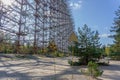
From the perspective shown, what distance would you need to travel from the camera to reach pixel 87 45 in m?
13.0

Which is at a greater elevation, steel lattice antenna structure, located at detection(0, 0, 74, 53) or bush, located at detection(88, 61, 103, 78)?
steel lattice antenna structure, located at detection(0, 0, 74, 53)

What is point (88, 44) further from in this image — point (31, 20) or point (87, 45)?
point (31, 20)

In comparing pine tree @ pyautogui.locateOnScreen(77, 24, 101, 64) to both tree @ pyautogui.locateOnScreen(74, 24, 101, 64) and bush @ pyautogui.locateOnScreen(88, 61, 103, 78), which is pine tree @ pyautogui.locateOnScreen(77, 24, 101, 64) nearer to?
tree @ pyautogui.locateOnScreen(74, 24, 101, 64)

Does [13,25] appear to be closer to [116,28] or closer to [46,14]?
[46,14]

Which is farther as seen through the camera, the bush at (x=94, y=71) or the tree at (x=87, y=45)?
the tree at (x=87, y=45)


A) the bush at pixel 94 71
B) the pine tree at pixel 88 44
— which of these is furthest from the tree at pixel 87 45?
the bush at pixel 94 71

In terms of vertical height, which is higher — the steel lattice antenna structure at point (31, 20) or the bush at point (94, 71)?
the steel lattice antenna structure at point (31, 20)

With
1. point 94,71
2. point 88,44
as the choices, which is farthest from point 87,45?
point 94,71

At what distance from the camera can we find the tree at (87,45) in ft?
42.4

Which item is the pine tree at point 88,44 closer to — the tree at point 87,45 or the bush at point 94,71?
the tree at point 87,45

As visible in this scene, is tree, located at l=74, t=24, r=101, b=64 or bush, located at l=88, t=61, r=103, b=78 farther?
tree, located at l=74, t=24, r=101, b=64

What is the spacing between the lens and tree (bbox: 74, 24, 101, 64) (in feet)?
42.4

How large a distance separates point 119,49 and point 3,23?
10691mm

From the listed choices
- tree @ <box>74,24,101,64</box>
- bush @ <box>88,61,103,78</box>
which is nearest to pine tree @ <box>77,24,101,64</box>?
tree @ <box>74,24,101,64</box>
